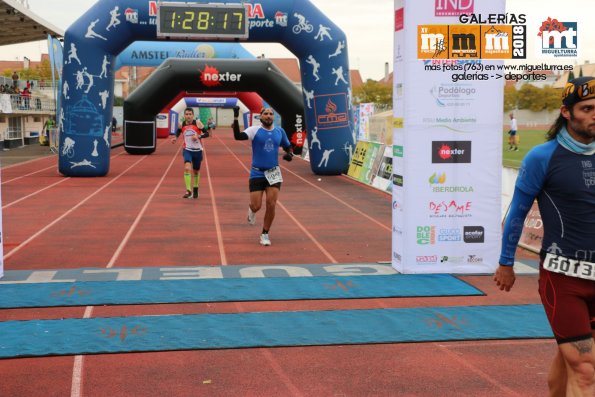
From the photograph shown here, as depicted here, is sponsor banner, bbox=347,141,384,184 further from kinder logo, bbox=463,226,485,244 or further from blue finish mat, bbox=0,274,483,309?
blue finish mat, bbox=0,274,483,309

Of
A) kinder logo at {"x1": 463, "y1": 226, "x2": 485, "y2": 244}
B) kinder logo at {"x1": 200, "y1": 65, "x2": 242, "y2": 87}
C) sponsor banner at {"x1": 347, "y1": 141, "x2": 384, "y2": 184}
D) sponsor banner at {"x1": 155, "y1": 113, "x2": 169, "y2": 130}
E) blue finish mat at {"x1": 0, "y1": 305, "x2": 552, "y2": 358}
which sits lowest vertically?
blue finish mat at {"x1": 0, "y1": 305, "x2": 552, "y2": 358}

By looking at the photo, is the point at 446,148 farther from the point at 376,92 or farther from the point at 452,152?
the point at 376,92

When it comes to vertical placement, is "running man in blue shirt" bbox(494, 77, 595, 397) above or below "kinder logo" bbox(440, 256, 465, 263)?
above

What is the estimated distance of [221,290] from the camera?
7965 mm

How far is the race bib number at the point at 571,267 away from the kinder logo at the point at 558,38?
24.0 ft

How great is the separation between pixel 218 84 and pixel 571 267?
2706cm

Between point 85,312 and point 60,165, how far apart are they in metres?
15.2

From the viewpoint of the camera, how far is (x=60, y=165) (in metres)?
21.5

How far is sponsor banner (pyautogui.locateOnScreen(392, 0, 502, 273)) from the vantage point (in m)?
8.78

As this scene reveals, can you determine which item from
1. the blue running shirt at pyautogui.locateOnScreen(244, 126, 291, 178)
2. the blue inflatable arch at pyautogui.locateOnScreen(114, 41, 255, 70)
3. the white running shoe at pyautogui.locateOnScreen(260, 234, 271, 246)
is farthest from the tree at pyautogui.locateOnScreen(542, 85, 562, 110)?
the white running shoe at pyautogui.locateOnScreen(260, 234, 271, 246)

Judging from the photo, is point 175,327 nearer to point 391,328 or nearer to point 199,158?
point 391,328

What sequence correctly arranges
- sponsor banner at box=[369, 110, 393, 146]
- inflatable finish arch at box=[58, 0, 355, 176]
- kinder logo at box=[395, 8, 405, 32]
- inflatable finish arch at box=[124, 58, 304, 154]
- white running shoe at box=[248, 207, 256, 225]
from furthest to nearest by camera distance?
sponsor banner at box=[369, 110, 393, 146] < inflatable finish arch at box=[124, 58, 304, 154] < inflatable finish arch at box=[58, 0, 355, 176] < white running shoe at box=[248, 207, 256, 225] < kinder logo at box=[395, 8, 405, 32]

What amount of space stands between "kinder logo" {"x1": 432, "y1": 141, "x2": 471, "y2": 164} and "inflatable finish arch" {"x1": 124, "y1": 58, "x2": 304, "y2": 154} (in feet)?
66.5

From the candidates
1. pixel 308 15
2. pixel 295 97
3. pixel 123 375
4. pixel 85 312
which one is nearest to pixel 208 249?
pixel 85 312
